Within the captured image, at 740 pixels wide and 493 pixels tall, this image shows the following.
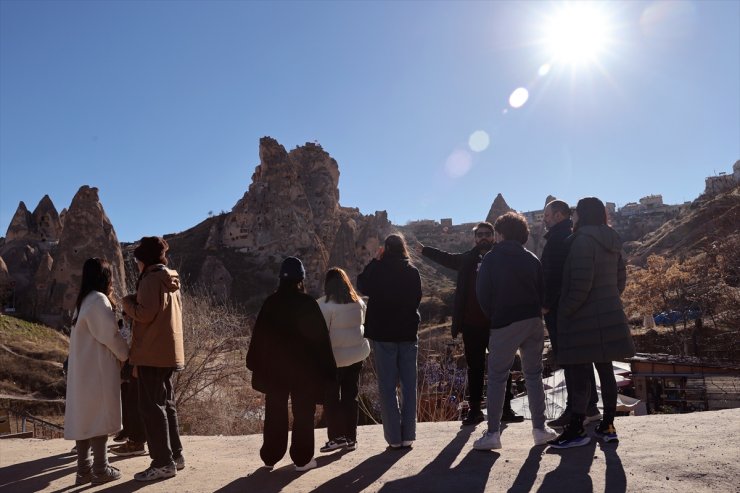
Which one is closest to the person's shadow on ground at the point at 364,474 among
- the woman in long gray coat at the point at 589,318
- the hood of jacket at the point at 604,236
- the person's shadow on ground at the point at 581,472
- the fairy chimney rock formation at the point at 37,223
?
the person's shadow on ground at the point at 581,472

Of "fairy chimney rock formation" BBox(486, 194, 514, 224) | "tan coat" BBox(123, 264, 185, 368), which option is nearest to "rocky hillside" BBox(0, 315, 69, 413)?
"tan coat" BBox(123, 264, 185, 368)

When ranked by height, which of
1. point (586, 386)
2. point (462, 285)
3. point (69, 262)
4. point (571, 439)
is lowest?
point (571, 439)

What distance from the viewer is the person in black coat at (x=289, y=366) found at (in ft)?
14.2

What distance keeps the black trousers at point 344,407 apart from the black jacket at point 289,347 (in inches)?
31.2

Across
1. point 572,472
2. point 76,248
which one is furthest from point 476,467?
point 76,248

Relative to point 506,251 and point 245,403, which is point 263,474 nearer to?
point 506,251

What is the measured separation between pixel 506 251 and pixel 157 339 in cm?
281

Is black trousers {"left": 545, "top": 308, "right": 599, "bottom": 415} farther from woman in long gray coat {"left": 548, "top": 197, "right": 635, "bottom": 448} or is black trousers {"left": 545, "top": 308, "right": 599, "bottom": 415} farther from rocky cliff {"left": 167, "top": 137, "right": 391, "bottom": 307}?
rocky cliff {"left": 167, "top": 137, "right": 391, "bottom": 307}

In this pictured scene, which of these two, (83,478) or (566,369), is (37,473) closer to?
(83,478)

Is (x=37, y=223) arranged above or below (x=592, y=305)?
above

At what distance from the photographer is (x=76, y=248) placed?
33812mm

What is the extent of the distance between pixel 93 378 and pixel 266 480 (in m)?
1.55

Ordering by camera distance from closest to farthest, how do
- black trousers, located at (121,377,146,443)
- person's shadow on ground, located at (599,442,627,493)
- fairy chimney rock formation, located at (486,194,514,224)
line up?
person's shadow on ground, located at (599,442,627,493) → black trousers, located at (121,377,146,443) → fairy chimney rock formation, located at (486,194,514,224)

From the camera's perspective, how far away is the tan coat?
424cm
